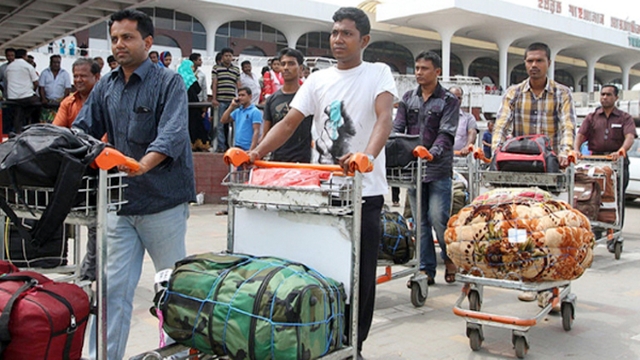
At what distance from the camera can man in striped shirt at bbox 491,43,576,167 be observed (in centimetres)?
561

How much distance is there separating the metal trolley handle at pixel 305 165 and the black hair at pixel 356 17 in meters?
0.91

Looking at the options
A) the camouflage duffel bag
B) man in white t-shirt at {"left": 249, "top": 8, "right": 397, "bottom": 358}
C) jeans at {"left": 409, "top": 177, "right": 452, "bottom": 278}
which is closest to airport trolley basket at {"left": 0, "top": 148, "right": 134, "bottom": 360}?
the camouflage duffel bag

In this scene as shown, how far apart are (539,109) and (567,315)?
190cm

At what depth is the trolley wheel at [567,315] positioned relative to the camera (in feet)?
16.1

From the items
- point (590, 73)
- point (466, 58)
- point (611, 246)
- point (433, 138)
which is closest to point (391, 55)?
point (466, 58)

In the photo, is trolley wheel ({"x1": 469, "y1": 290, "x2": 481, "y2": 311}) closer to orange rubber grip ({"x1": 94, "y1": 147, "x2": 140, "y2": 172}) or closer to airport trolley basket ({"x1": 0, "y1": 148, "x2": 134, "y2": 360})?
airport trolley basket ({"x1": 0, "y1": 148, "x2": 134, "y2": 360})

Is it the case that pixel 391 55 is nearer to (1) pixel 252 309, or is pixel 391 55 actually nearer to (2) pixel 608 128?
(2) pixel 608 128

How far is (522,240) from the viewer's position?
4.23 metres

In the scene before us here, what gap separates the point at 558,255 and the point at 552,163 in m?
1.44

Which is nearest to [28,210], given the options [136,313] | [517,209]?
[136,313]

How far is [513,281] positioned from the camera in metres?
4.33

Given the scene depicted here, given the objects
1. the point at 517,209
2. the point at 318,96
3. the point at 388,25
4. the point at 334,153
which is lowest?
the point at 517,209

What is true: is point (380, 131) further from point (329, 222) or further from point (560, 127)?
point (560, 127)

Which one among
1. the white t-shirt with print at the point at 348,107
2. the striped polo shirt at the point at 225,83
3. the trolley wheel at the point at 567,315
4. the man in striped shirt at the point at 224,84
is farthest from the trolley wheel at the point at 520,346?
the striped polo shirt at the point at 225,83
